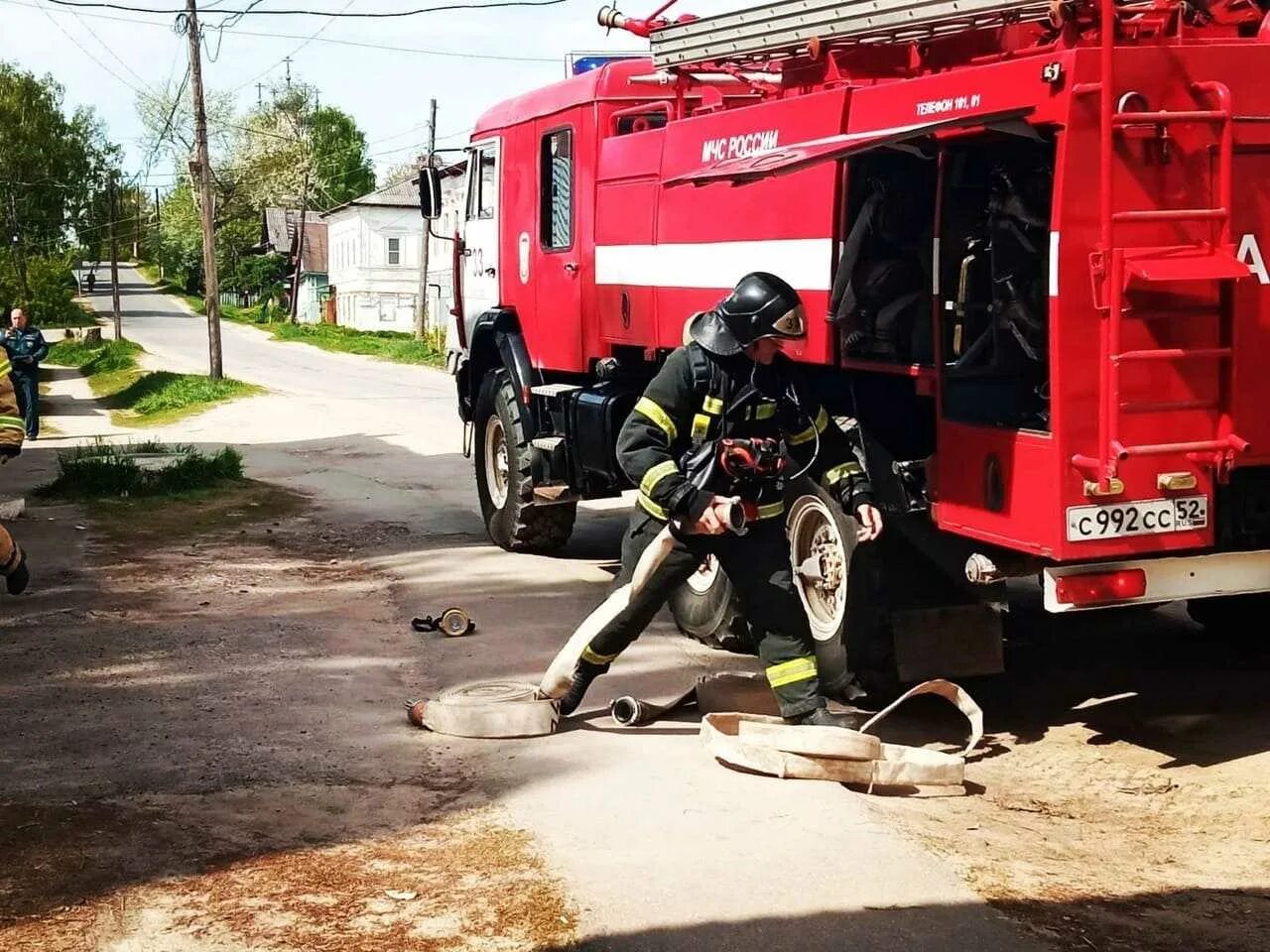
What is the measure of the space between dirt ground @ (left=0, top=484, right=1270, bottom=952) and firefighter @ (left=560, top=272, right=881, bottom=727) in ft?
2.78

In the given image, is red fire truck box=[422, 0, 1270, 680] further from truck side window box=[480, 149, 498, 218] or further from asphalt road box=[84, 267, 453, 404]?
asphalt road box=[84, 267, 453, 404]

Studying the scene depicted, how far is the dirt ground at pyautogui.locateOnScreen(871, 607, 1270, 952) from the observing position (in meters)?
4.64

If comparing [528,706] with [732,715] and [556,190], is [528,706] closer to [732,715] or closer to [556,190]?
[732,715]

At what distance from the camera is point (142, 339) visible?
208ft

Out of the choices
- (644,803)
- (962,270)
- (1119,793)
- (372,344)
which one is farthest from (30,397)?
(372,344)

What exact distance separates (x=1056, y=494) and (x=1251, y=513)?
34.8 inches

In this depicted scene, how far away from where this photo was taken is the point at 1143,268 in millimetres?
5449

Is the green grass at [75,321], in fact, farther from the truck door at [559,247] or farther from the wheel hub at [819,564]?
the wheel hub at [819,564]

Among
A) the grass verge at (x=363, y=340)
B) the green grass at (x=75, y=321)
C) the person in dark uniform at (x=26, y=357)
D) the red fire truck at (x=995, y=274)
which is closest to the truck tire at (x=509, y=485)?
the red fire truck at (x=995, y=274)

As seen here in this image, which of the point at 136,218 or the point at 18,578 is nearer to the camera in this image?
the point at 18,578

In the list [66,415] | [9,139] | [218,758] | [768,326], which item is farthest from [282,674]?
[9,139]

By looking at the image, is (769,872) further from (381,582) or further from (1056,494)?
(381,582)

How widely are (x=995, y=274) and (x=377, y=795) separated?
2.98m

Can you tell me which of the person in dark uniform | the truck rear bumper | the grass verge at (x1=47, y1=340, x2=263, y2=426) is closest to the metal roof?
the grass verge at (x1=47, y1=340, x2=263, y2=426)
